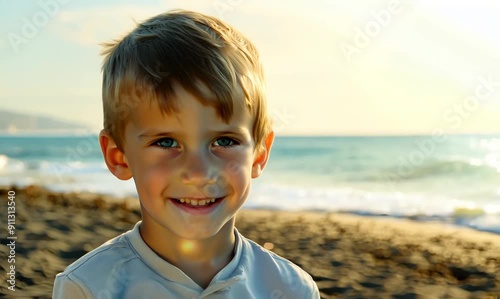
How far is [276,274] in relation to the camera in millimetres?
2525

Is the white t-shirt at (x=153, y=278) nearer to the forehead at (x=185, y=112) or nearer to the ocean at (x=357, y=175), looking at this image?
the forehead at (x=185, y=112)

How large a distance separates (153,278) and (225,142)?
21.3 inches

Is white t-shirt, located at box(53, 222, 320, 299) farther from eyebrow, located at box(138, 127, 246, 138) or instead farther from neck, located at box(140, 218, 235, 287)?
eyebrow, located at box(138, 127, 246, 138)

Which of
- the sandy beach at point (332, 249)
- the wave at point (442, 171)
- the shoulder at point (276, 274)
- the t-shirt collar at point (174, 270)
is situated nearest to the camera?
the t-shirt collar at point (174, 270)

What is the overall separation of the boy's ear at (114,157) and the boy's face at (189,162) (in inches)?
1.3

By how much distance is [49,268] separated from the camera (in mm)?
5168

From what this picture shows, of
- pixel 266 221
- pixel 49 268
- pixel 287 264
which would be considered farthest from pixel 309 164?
pixel 287 264

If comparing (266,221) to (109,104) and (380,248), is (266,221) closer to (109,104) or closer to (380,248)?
(380,248)

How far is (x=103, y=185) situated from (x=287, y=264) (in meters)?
14.0

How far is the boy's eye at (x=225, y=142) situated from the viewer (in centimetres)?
227

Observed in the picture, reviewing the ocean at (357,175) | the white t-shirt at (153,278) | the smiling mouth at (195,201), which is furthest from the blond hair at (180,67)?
the ocean at (357,175)

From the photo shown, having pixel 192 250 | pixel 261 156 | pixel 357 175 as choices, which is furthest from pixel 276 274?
pixel 357 175

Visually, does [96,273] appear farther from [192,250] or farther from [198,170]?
[198,170]

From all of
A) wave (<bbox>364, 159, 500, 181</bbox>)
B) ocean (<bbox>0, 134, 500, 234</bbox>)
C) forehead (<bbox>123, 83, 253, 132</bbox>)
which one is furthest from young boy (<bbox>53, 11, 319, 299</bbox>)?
wave (<bbox>364, 159, 500, 181</bbox>)
